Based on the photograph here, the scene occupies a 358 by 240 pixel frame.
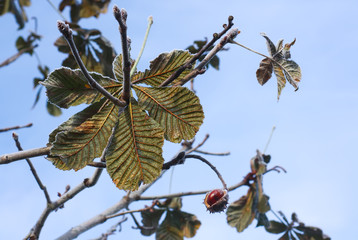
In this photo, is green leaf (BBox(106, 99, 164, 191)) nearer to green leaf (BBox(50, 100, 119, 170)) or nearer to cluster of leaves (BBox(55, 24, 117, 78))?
green leaf (BBox(50, 100, 119, 170))

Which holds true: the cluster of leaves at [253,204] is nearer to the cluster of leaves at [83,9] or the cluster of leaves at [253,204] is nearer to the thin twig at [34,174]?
the thin twig at [34,174]

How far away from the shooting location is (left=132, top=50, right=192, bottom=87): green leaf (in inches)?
50.9

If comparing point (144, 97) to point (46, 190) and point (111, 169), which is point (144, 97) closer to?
point (111, 169)

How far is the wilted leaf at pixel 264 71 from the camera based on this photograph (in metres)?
1.43

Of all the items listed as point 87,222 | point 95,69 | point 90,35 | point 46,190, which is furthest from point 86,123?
point 90,35

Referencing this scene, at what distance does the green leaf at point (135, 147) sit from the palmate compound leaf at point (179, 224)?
86.7 inches

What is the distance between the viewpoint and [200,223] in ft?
11.3

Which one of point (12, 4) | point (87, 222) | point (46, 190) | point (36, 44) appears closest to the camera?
point (46, 190)

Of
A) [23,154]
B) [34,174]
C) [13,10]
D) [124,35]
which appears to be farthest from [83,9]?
[124,35]

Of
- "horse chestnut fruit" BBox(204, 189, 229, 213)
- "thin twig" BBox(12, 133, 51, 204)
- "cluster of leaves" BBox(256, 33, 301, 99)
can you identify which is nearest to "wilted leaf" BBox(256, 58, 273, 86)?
"cluster of leaves" BBox(256, 33, 301, 99)

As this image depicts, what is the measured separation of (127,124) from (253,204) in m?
2.02

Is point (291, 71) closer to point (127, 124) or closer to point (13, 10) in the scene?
point (127, 124)

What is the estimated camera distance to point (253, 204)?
300cm

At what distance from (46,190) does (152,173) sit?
3.58ft
